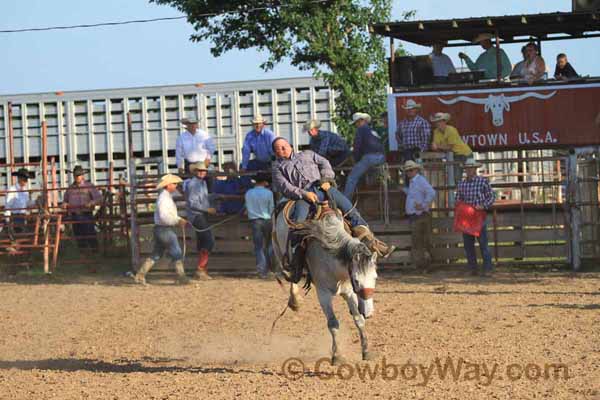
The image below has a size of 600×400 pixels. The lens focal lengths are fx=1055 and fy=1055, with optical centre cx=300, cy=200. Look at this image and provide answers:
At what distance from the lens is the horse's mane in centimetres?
912

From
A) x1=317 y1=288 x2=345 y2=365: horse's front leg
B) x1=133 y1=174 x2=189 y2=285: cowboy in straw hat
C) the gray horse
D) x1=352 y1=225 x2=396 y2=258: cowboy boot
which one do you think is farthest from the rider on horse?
x1=133 y1=174 x2=189 y2=285: cowboy in straw hat

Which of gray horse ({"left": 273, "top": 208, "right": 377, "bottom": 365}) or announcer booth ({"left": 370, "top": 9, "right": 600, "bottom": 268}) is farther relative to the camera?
announcer booth ({"left": 370, "top": 9, "right": 600, "bottom": 268})

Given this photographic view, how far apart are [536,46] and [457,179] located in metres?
3.38

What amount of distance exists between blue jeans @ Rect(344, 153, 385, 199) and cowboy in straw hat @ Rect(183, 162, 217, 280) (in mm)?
2178

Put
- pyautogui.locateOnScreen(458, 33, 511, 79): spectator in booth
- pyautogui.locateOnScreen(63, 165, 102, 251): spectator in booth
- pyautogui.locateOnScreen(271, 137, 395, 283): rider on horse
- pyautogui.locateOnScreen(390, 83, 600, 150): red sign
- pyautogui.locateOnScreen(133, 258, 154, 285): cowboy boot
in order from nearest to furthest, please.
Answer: pyautogui.locateOnScreen(271, 137, 395, 283): rider on horse → pyautogui.locateOnScreen(133, 258, 154, 285): cowboy boot → pyautogui.locateOnScreen(390, 83, 600, 150): red sign → pyautogui.locateOnScreen(458, 33, 511, 79): spectator in booth → pyautogui.locateOnScreen(63, 165, 102, 251): spectator in booth

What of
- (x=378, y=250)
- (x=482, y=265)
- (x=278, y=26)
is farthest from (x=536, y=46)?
(x=378, y=250)

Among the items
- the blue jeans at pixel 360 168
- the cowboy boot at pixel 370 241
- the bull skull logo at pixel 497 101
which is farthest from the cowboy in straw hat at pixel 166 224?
the cowboy boot at pixel 370 241

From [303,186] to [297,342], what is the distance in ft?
5.10

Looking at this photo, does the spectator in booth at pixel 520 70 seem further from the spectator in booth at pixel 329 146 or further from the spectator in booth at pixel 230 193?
the spectator in booth at pixel 230 193

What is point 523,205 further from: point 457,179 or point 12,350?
point 12,350

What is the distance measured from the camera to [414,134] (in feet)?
56.5

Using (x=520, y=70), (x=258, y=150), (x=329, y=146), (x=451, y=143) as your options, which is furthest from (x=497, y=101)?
(x=258, y=150)

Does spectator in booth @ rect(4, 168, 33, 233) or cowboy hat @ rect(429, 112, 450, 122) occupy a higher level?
cowboy hat @ rect(429, 112, 450, 122)

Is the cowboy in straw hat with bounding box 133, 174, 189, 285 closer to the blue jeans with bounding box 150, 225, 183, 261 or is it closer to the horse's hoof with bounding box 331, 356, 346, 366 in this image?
the blue jeans with bounding box 150, 225, 183, 261
